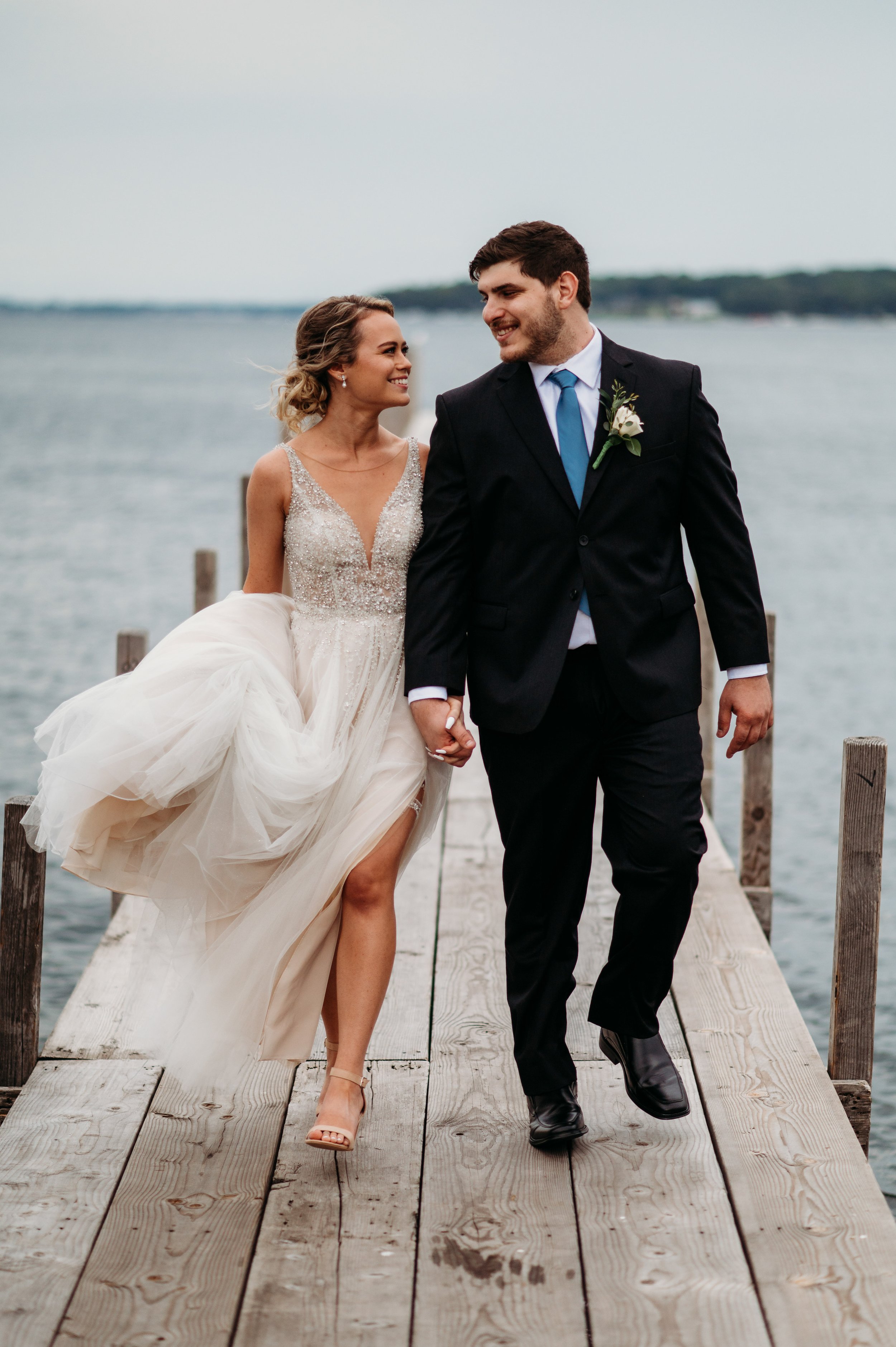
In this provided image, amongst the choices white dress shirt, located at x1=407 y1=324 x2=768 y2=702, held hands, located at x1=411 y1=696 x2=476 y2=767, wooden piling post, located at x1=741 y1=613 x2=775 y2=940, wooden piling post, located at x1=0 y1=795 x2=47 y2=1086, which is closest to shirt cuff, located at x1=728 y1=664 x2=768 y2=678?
white dress shirt, located at x1=407 y1=324 x2=768 y2=702

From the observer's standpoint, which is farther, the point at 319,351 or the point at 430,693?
the point at 319,351

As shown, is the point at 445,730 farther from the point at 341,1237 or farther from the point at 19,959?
the point at 19,959

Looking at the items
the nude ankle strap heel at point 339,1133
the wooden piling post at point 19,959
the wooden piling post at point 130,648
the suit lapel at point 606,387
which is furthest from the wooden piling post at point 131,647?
the suit lapel at point 606,387

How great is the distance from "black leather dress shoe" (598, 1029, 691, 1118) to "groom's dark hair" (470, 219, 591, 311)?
5.59ft

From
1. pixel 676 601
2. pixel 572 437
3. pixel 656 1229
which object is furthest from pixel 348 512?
pixel 656 1229

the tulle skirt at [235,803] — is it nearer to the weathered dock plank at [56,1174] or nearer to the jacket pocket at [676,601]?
the weathered dock plank at [56,1174]

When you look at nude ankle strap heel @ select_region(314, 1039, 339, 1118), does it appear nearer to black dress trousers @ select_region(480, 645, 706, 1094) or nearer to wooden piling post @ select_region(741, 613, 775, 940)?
black dress trousers @ select_region(480, 645, 706, 1094)

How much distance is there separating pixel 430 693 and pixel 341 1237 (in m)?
1.14

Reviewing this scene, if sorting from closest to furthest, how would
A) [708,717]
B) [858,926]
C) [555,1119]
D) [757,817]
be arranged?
1. [555,1119]
2. [858,926]
3. [757,817]
4. [708,717]

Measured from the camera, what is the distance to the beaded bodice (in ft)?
11.4

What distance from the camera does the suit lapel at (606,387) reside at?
3189 millimetres

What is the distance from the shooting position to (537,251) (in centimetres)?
317

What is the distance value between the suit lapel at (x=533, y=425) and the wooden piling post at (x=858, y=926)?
1191 millimetres

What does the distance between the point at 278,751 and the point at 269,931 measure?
1.34ft
